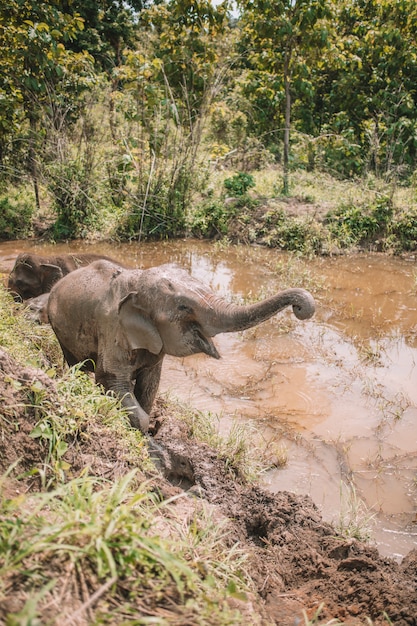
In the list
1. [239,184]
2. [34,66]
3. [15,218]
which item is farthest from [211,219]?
[34,66]

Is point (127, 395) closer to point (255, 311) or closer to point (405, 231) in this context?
point (255, 311)

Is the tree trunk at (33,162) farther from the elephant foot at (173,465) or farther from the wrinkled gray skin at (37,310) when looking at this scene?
the elephant foot at (173,465)

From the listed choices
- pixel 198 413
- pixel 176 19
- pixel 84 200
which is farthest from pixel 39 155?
pixel 198 413

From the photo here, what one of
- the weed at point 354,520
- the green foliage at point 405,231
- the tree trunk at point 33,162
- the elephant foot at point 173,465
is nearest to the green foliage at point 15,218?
the tree trunk at point 33,162

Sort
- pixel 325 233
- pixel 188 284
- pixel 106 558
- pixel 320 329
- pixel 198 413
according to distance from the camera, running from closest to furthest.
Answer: pixel 106 558
pixel 188 284
pixel 198 413
pixel 320 329
pixel 325 233

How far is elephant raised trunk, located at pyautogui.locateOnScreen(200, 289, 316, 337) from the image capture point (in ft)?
10.8

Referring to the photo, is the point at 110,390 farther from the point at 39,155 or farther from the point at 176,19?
the point at 176,19

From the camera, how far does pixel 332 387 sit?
5914 mm

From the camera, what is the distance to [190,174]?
39.7ft

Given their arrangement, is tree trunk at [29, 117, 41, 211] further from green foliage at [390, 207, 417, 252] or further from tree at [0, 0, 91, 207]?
green foliage at [390, 207, 417, 252]

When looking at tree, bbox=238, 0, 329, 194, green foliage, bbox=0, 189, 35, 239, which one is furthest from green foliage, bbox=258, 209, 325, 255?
green foliage, bbox=0, 189, 35, 239

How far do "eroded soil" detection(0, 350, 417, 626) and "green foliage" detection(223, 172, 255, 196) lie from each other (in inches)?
392

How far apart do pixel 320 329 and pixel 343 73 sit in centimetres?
1206

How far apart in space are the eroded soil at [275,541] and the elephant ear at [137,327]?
0.76m
